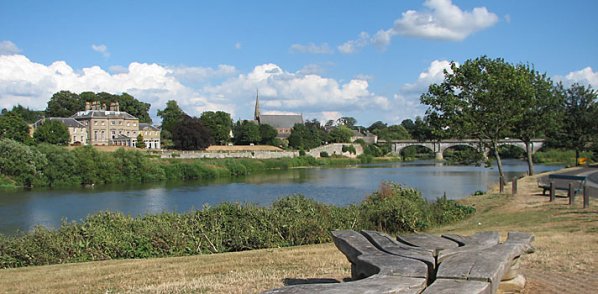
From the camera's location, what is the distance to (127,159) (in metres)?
55.7

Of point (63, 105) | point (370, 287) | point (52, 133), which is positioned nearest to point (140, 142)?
point (52, 133)

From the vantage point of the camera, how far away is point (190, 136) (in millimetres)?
83312

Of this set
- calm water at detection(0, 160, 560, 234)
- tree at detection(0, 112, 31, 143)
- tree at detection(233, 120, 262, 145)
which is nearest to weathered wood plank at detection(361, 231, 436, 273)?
calm water at detection(0, 160, 560, 234)

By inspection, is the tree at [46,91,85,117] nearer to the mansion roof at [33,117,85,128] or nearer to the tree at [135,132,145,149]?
the mansion roof at [33,117,85,128]

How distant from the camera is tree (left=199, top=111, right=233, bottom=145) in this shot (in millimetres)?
99562

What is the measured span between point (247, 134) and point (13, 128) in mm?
41720

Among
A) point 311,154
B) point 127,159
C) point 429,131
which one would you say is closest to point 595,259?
point 429,131

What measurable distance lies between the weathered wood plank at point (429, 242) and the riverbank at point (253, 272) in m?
1.24

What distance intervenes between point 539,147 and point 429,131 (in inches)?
2343

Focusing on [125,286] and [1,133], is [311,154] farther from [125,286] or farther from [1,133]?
[125,286]

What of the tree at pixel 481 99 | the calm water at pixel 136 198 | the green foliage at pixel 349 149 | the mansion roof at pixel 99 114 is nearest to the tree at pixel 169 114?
the mansion roof at pixel 99 114

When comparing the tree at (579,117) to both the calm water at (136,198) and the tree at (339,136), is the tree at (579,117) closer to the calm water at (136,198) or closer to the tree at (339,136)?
the calm water at (136,198)

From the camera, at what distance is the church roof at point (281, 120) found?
453 ft

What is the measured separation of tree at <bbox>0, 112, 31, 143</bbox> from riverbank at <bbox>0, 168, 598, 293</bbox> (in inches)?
2493
